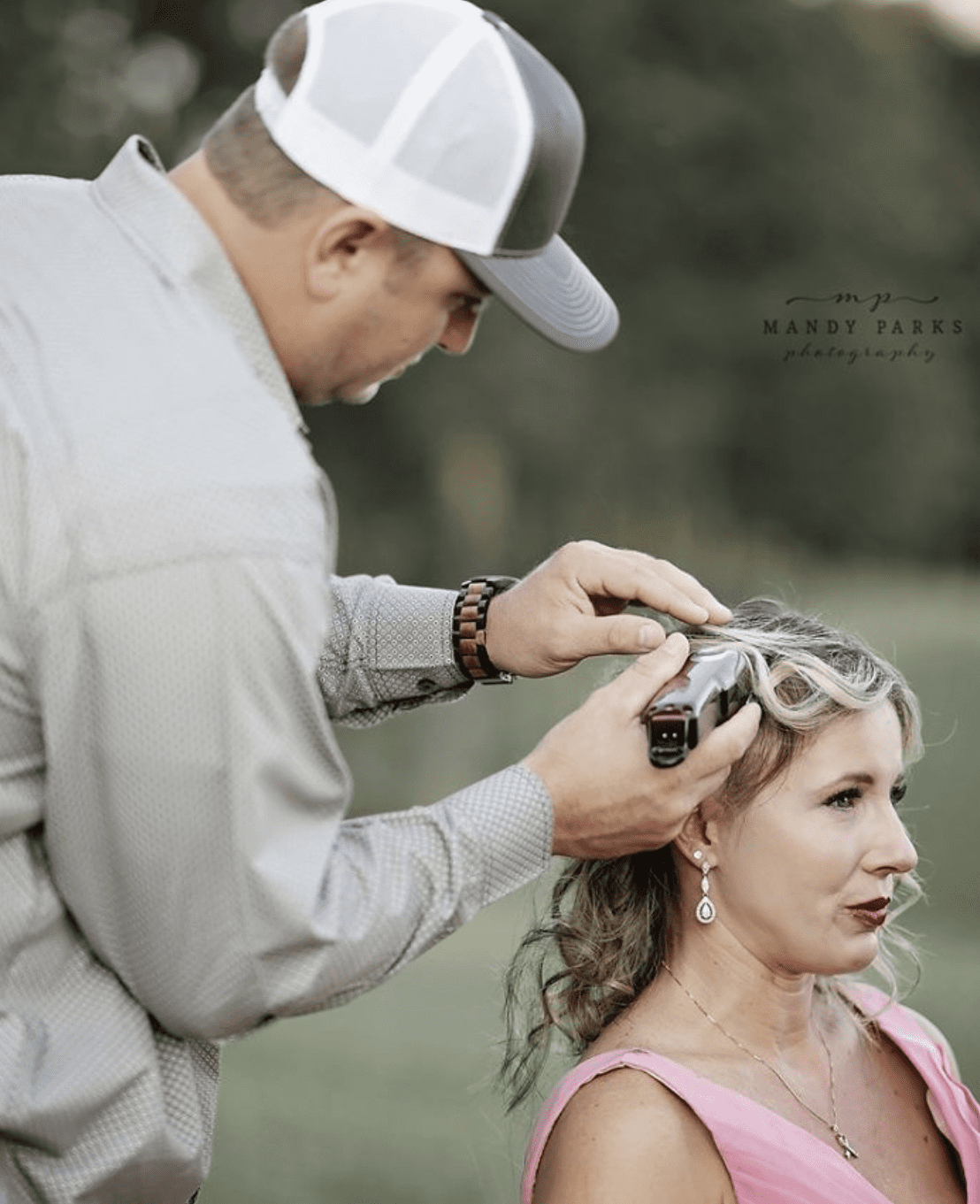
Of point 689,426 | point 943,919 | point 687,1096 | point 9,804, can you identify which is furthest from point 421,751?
point 9,804

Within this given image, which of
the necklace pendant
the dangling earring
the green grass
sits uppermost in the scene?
the dangling earring

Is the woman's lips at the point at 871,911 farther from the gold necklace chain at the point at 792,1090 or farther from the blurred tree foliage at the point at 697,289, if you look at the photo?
the blurred tree foliage at the point at 697,289

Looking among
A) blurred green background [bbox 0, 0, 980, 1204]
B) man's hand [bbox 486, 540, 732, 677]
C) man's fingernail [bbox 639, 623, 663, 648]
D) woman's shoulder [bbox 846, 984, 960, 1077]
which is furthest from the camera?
blurred green background [bbox 0, 0, 980, 1204]

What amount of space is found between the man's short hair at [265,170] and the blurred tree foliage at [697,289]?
1109cm

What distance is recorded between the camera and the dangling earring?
2.44m

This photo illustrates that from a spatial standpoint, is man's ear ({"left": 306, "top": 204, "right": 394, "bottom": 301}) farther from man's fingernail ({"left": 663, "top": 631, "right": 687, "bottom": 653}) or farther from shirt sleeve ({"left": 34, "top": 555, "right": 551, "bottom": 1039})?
man's fingernail ({"left": 663, "top": 631, "right": 687, "bottom": 653})

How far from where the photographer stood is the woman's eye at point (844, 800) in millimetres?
2412

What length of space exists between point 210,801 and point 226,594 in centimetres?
19

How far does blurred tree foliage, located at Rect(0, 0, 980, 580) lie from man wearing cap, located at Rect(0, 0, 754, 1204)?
11.1 metres

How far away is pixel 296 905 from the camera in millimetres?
1659

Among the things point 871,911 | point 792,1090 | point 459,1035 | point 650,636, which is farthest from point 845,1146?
point 459,1035

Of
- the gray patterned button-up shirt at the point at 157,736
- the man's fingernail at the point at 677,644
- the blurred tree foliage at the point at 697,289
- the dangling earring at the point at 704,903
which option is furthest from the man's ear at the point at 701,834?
the blurred tree foliage at the point at 697,289

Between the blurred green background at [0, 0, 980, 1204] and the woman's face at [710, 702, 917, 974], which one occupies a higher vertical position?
the woman's face at [710, 702, 917, 974]

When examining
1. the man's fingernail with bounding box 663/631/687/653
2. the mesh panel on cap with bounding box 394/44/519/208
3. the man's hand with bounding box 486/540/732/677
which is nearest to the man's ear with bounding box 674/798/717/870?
the man's hand with bounding box 486/540/732/677
